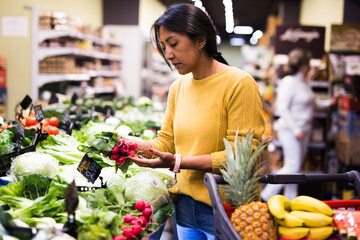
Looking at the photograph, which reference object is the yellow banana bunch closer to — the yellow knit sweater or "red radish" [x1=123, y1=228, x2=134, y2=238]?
the yellow knit sweater

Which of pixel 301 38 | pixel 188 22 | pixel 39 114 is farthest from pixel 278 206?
pixel 301 38

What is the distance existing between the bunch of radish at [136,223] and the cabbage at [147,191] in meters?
0.20

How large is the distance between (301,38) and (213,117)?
493 centimetres

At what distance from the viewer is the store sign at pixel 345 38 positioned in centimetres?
625

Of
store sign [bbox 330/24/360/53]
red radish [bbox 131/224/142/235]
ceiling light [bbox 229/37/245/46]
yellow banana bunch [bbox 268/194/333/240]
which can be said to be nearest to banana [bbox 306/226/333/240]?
yellow banana bunch [bbox 268/194/333/240]

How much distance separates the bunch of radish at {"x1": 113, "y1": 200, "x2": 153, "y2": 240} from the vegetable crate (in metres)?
0.29

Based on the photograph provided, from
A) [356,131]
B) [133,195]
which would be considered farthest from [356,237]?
[356,131]

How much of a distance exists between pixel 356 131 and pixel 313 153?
93cm

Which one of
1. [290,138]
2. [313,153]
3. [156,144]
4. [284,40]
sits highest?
[284,40]

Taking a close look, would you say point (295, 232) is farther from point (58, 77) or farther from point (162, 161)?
point (58, 77)

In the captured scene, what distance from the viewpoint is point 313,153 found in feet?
20.0

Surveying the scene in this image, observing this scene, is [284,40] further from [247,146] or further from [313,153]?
[247,146]

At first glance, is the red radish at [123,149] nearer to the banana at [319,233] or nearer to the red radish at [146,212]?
the red radish at [146,212]

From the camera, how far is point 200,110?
1883 mm
